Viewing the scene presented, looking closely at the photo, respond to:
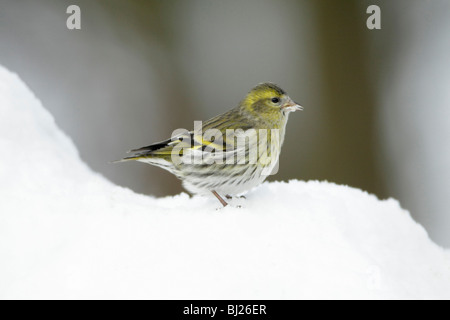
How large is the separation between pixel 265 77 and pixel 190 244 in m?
4.95

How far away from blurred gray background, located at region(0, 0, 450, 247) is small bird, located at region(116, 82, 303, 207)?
270 cm

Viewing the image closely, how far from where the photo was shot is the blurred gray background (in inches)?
229

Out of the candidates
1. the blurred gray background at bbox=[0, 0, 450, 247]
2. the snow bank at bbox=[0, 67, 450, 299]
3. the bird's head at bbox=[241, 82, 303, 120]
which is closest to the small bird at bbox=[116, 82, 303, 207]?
the bird's head at bbox=[241, 82, 303, 120]

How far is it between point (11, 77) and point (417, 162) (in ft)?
17.3

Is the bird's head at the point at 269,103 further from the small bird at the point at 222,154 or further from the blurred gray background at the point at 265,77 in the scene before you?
the blurred gray background at the point at 265,77

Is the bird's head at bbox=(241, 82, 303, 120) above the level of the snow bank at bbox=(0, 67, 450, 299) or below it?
above

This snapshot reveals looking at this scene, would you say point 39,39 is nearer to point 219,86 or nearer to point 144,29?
point 144,29

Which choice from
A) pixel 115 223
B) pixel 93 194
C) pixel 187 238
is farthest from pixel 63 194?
pixel 187 238

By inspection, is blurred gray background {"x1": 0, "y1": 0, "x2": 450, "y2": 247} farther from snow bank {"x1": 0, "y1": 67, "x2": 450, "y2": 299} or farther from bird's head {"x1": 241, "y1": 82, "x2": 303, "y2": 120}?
snow bank {"x1": 0, "y1": 67, "x2": 450, "y2": 299}

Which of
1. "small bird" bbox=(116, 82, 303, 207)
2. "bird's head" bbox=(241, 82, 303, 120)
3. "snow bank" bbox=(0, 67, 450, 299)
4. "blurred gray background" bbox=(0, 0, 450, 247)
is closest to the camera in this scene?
"snow bank" bbox=(0, 67, 450, 299)

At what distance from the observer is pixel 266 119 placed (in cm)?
308

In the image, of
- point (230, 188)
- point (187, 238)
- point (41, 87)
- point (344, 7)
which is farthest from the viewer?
point (41, 87)

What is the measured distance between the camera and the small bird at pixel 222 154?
2678 millimetres

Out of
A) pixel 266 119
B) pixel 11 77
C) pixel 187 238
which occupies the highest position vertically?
pixel 11 77
